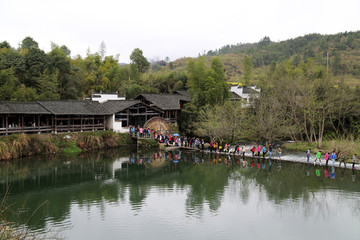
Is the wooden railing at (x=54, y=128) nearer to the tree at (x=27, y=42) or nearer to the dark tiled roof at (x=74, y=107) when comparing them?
the dark tiled roof at (x=74, y=107)

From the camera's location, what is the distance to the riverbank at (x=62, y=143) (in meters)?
25.7

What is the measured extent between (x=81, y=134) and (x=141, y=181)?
12.3m

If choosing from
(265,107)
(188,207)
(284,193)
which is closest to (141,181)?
(188,207)

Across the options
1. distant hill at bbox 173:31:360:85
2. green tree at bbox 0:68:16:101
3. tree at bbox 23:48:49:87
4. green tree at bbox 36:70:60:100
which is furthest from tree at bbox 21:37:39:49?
distant hill at bbox 173:31:360:85

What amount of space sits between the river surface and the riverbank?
1.20 meters

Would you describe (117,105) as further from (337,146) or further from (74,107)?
(337,146)

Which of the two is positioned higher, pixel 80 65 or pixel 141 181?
pixel 80 65

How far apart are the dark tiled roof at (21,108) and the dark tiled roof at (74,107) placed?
2.40 ft

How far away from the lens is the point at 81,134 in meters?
30.8

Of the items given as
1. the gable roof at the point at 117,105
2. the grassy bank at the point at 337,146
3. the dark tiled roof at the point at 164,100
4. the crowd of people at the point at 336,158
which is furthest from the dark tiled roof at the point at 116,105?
the crowd of people at the point at 336,158

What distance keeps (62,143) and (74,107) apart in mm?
3863

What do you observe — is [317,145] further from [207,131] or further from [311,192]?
[311,192]

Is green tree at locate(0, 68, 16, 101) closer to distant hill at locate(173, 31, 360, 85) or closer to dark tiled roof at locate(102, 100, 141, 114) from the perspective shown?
dark tiled roof at locate(102, 100, 141, 114)

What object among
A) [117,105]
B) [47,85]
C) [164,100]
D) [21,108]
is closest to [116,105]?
[117,105]
